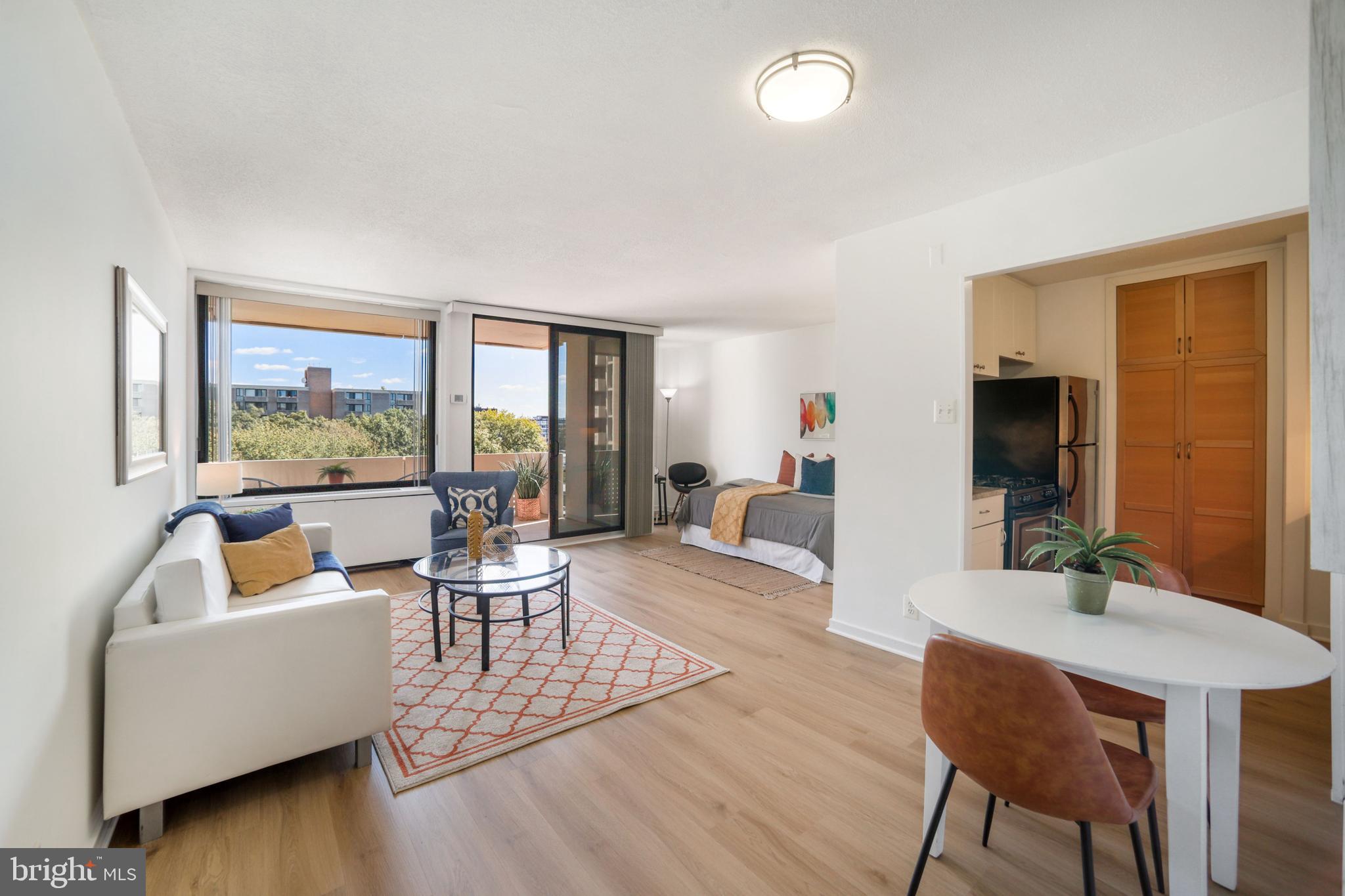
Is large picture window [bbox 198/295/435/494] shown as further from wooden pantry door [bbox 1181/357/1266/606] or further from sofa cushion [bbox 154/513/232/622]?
wooden pantry door [bbox 1181/357/1266/606]

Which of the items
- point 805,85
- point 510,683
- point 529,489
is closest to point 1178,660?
point 805,85

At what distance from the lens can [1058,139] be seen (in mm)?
2346

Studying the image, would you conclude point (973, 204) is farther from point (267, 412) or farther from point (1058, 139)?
point (267, 412)

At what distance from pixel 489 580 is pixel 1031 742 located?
8.20ft

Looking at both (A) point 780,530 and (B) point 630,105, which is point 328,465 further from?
(B) point 630,105

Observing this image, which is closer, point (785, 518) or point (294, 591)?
point (294, 591)

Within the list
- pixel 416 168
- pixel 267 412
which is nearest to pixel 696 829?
pixel 416 168

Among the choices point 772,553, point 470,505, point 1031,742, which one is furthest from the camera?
point 772,553

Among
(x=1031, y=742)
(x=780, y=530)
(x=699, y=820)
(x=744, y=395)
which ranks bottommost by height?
(x=699, y=820)

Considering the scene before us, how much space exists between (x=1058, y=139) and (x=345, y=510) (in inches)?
216

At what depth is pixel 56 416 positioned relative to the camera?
4.88ft

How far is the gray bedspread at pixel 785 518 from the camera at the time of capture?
16.1 feet

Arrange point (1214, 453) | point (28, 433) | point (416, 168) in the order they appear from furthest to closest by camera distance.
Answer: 1. point (1214, 453)
2. point (416, 168)
3. point (28, 433)

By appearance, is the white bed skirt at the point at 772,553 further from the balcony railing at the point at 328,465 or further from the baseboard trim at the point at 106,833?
the baseboard trim at the point at 106,833
